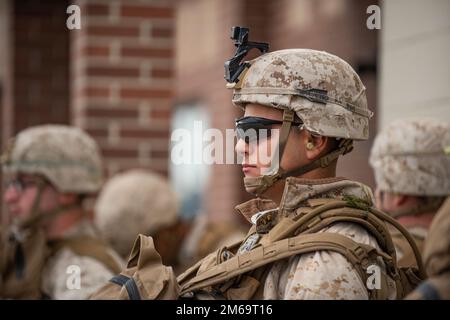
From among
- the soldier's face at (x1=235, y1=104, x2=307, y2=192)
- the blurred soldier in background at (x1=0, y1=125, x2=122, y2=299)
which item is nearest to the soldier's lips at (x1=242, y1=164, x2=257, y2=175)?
the soldier's face at (x1=235, y1=104, x2=307, y2=192)

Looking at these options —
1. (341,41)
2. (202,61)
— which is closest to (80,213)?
(341,41)

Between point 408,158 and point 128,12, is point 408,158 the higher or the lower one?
the lower one

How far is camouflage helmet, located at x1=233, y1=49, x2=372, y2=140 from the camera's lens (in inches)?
145

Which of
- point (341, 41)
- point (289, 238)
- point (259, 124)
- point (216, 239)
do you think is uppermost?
point (341, 41)

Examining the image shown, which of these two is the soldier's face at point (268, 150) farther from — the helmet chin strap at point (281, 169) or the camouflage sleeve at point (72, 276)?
the camouflage sleeve at point (72, 276)

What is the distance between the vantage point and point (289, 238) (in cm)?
353

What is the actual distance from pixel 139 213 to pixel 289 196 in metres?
4.61

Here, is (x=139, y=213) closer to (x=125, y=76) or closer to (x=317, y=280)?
(x=125, y=76)

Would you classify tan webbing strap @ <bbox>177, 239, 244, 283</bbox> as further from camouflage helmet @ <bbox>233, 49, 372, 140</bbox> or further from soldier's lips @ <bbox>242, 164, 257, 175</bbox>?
camouflage helmet @ <bbox>233, 49, 372, 140</bbox>

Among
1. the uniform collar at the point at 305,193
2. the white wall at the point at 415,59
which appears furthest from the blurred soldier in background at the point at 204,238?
the uniform collar at the point at 305,193

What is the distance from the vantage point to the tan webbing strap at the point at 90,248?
5.85 meters

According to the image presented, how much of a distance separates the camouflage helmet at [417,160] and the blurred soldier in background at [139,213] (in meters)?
3.04

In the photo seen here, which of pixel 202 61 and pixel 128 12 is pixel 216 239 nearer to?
pixel 128 12
